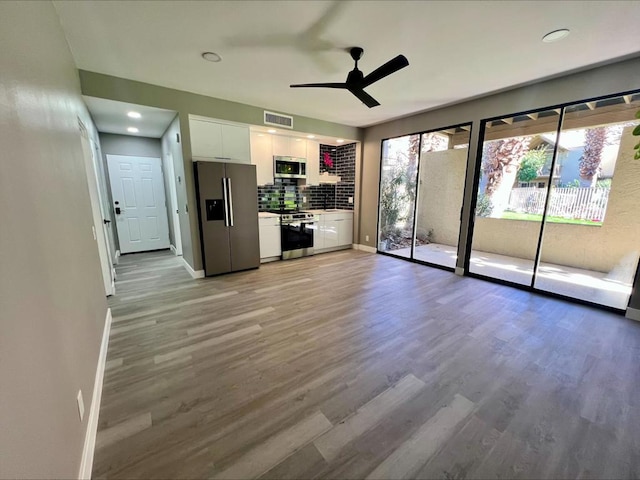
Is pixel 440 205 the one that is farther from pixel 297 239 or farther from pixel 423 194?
pixel 297 239

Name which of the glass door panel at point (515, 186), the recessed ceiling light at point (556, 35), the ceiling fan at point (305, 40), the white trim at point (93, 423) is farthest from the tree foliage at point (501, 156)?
the white trim at point (93, 423)

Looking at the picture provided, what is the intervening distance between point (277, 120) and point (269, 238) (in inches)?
84.0

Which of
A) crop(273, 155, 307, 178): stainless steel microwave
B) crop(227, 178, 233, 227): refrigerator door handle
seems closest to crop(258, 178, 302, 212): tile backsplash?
crop(273, 155, 307, 178): stainless steel microwave

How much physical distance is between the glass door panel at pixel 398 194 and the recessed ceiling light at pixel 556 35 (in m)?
2.55

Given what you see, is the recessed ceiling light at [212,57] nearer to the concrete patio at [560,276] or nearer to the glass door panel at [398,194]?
the glass door panel at [398,194]

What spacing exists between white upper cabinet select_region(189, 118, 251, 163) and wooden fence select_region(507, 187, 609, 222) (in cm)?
464

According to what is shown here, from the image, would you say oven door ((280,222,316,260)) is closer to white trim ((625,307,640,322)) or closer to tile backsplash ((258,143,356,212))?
tile backsplash ((258,143,356,212))

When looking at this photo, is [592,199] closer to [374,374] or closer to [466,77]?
[466,77]

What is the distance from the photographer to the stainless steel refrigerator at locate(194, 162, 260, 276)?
3943mm

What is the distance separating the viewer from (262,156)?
16.0 ft

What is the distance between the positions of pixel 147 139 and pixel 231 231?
327cm

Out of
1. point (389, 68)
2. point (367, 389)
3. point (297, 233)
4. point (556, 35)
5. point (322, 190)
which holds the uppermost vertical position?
point (556, 35)

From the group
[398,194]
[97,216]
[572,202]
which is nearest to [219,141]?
[97,216]

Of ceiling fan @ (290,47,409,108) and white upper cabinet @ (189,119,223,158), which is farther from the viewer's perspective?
white upper cabinet @ (189,119,223,158)
